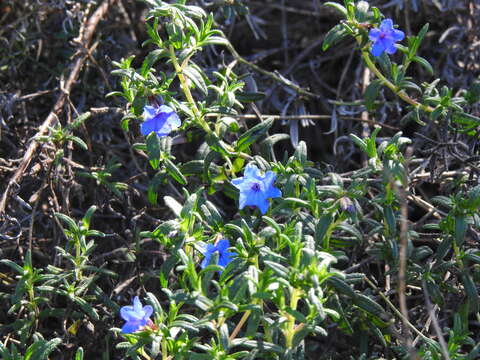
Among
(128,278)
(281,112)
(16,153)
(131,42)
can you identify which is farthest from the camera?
(131,42)

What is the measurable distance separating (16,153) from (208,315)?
1.39m

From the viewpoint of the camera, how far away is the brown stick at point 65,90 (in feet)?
8.90

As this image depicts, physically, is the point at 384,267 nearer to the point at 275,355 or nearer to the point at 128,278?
the point at 275,355

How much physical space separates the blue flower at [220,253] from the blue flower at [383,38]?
914 mm

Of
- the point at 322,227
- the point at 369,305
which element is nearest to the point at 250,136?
the point at 322,227

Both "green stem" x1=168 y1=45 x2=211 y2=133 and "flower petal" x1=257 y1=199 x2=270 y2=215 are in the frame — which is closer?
"flower petal" x1=257 y1=199 x2=270 y2=215

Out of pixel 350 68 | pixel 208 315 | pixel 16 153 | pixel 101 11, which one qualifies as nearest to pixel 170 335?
pixel 208 315

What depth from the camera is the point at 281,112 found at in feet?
10.7

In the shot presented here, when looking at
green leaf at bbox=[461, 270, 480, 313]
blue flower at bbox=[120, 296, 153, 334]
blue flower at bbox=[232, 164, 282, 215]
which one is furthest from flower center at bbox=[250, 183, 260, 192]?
green leaf at bbox=[461, 270, 480, 313]

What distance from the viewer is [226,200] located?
3332mm

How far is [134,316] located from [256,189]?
24.3 inches

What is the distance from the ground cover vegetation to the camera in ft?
7.20

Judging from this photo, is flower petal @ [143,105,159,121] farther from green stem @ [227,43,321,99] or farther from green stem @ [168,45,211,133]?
green stem @ [227,43,321,99]

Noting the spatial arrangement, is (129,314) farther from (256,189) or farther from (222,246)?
(256,189)
